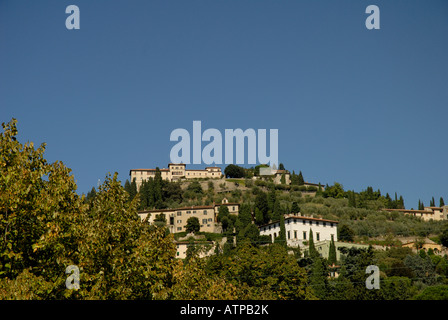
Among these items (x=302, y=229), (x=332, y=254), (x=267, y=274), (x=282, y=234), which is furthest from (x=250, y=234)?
(x=267, y=274)

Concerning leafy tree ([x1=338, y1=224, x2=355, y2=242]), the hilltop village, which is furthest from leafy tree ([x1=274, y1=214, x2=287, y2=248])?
leafy tree ([x1=338, y1=224, x2=355, y2=242])

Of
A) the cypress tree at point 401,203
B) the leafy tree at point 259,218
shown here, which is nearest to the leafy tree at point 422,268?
the leafy tree at point 259,218

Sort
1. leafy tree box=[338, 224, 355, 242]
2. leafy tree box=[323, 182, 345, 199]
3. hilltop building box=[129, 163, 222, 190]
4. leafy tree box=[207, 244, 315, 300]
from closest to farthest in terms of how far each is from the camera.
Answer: leafy tree box=[207, 244, 315, 300], leafy tree box=[338, 224, 355, 242], leafy tree box=[323, 182, 345, 199], hilltop building box=[129, 163, 222, 190]

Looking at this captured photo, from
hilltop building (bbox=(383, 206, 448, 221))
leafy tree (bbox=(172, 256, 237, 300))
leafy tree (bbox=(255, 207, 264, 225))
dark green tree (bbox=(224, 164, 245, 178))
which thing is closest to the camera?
leafy tree (bbox=(172, 256, 237, 300))

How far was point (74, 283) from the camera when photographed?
18344mm

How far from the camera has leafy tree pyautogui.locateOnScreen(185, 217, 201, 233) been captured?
405ft

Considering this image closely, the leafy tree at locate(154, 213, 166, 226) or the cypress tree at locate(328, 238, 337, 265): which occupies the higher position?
the leafy tree at locate(154, 213, 166, 226)

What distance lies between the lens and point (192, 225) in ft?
405

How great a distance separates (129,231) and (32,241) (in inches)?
139

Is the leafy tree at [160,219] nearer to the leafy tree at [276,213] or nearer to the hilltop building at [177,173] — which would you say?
the leafy tree at [276,213]

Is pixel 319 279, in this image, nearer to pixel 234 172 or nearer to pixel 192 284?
pixel 192 284

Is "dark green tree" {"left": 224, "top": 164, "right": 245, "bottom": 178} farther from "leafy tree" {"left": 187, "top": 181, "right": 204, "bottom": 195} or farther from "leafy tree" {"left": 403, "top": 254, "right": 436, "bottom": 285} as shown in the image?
"leafy tree" {"left": 403, "top": 254, "right": 436, "bottom": 285}
